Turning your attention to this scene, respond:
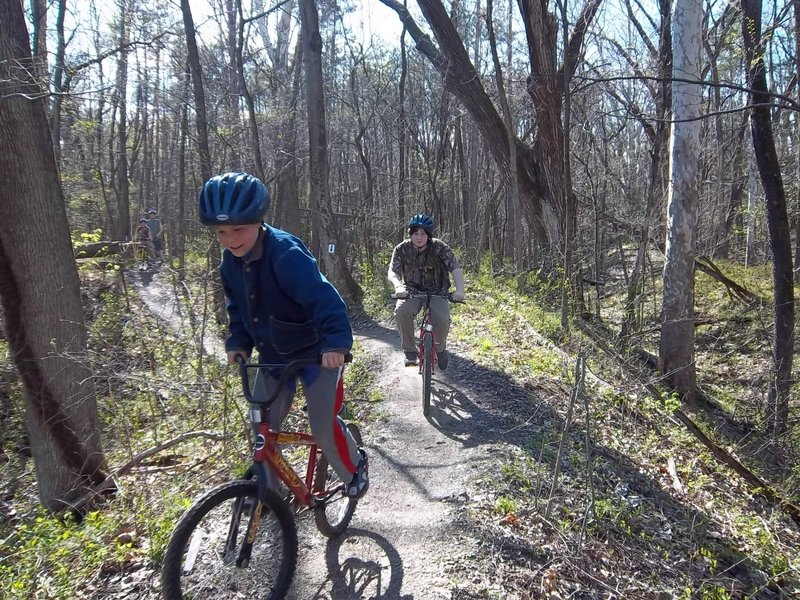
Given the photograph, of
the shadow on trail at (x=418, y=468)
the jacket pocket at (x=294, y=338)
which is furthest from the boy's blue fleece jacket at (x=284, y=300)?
the shadow on trail at (x=418, y=468)

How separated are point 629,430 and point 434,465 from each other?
9.10ft

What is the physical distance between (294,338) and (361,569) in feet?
5.26

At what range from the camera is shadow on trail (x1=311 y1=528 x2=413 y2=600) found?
11.0 ft

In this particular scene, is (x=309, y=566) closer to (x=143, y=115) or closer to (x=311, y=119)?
(x=311, y=119)

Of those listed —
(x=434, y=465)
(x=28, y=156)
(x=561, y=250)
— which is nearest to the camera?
A: (x=434, y=465)

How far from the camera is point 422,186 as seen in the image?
67.0ft

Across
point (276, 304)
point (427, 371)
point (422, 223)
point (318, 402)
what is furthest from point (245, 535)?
point (422, 223)

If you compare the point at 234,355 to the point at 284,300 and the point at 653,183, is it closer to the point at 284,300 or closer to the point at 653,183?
the point at 284,300

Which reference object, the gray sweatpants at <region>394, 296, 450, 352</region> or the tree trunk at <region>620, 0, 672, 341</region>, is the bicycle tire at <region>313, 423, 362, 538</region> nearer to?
the gray sweatpants at <region>394, 296, 450, 352</region>

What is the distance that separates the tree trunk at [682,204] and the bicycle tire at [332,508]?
5676mm

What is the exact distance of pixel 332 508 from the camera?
412cm

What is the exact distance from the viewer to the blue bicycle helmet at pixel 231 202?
283 centimetres

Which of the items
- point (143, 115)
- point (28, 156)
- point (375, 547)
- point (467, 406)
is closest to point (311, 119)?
point (28, 156)

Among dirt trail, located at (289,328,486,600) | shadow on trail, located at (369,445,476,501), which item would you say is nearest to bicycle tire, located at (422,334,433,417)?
dirt trail, located at (289,328,486,600)
